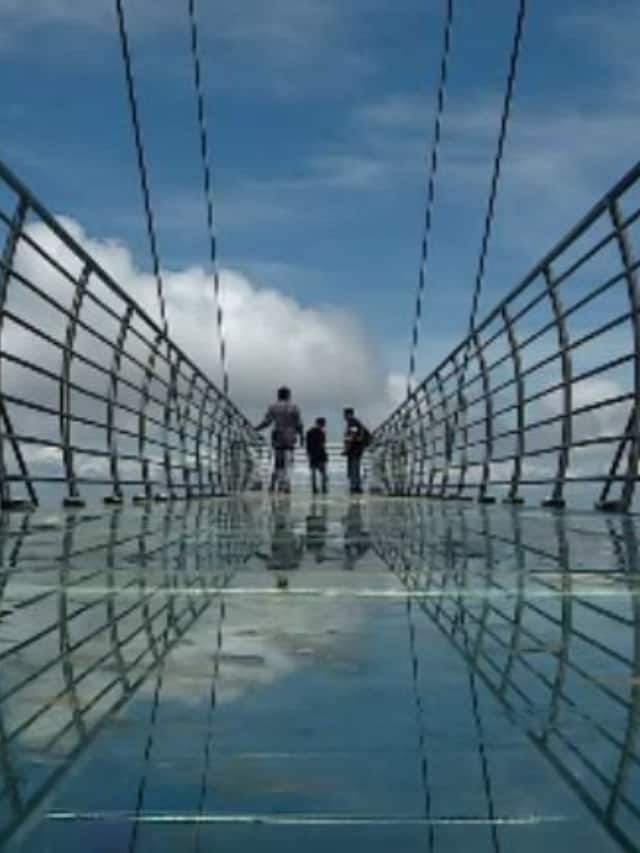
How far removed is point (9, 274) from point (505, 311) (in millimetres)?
4700

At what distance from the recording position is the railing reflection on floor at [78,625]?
1716mm

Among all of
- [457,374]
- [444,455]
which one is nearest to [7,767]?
[457,374]

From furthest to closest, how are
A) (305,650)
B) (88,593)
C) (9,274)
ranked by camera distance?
1. (9,274)
2. (88,593)
3. (305,650)

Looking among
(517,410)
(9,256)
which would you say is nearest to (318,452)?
(517,410)

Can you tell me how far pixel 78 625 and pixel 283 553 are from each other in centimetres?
218

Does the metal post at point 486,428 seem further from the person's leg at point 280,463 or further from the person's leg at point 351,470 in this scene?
the person's leg at point 351,470

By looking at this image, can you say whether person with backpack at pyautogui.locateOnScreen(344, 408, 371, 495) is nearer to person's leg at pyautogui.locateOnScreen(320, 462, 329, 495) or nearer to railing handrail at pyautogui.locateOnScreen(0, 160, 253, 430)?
person's leg at pyautogui.locateOnScreen(320, 462, 329, 495)

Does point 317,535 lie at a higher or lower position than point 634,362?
lower

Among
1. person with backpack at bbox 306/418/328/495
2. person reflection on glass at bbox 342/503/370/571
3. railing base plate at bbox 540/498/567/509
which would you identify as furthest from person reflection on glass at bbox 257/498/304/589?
person with backpack at bbox 306/418/328/495

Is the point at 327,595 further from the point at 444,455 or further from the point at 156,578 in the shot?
the point at 444,455

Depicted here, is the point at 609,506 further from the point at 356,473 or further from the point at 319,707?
the point at 356,473

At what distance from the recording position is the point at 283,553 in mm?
4980

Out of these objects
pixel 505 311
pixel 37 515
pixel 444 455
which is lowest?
pixel 37 515

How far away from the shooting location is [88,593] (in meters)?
3.42
